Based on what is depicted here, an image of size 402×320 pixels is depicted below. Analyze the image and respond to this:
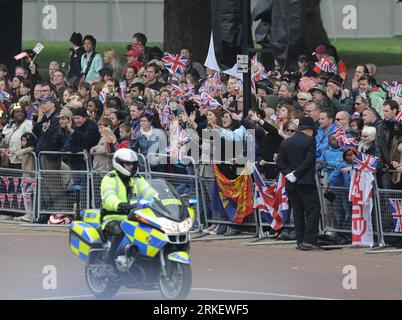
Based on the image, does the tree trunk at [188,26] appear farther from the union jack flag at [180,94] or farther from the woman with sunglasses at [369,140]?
the woman with sunglasses at [369,140]

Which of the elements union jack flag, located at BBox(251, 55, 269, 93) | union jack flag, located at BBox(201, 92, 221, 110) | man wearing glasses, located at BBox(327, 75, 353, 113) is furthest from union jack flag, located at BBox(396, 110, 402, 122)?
union jack flag, located at BBox(251, 55, 269, 93)

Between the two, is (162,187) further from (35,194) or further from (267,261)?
(35,194)

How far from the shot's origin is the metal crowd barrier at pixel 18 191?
21.6m

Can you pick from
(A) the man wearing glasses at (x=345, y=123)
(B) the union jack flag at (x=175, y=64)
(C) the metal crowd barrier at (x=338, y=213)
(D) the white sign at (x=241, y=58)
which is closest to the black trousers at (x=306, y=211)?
(C) the metal crowd barrier at (x=338, y=213)

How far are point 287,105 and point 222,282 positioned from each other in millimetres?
4441

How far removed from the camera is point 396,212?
59.8 feet

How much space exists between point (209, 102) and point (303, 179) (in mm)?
2843

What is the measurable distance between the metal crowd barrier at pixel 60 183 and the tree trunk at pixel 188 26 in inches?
421

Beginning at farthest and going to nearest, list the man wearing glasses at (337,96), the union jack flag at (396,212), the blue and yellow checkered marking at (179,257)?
the man wearing glasses at (337,96), the union jack flag at (396,212), the blue and yellow checkered marking at (179,257)

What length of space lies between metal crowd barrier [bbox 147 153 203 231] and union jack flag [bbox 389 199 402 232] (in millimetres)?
3134

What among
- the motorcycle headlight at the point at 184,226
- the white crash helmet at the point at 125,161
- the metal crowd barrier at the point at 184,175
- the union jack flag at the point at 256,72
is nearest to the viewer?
the motorcycle headlight at the point at 184,226

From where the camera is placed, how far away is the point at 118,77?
26703 mm

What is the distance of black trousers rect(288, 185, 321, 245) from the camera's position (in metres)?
18.5

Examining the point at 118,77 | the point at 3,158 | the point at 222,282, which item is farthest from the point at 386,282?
the point at 118,77
